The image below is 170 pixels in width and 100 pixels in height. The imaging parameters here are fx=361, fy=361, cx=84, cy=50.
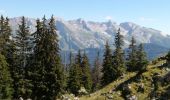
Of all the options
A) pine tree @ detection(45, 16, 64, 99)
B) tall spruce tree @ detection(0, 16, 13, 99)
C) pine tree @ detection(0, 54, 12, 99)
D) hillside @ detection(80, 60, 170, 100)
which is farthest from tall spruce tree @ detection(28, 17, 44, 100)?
hillside @ detection(80, 60, 170, 100)

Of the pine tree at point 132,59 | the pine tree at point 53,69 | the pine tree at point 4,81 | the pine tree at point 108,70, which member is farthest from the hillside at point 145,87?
the pine tree at point 132,59

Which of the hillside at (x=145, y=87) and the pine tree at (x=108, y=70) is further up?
the hillside at (x=145, y=87)

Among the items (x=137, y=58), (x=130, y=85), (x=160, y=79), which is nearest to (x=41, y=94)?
(x=130, y=85)

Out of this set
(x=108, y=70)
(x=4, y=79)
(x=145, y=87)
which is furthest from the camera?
(x=108, y=70)

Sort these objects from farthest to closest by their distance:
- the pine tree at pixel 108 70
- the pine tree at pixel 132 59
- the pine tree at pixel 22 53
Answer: the pine tree at pixel 132 59, the pine tree at pixel 108 70, the pine tree at pixel 22 53

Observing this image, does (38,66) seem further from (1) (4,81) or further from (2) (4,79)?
(1) (4,81)

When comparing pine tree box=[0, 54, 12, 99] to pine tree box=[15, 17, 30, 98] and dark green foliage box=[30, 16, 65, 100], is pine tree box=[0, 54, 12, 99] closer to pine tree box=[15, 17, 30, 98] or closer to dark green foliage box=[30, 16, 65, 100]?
pine tree box=[15, 17, 30, 98]

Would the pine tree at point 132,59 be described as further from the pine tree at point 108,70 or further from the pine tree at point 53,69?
the pine tree at point 53,69

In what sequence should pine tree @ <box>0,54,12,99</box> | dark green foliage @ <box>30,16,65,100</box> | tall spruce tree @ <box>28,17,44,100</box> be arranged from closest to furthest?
dark green foliage @ <box>30,16,65,100</box> → tall spruce tree @ <box>28,17,44,100</box> → pine tree @ <box>0,54,12,99</box>

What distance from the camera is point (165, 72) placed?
49312mm

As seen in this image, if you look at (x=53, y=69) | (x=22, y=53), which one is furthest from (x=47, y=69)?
(x=22, y=53)

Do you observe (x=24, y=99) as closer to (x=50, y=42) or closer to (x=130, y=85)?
(x=50, y=42)

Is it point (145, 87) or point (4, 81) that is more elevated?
point (145, 87)

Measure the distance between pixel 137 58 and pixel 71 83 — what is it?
18.8m
